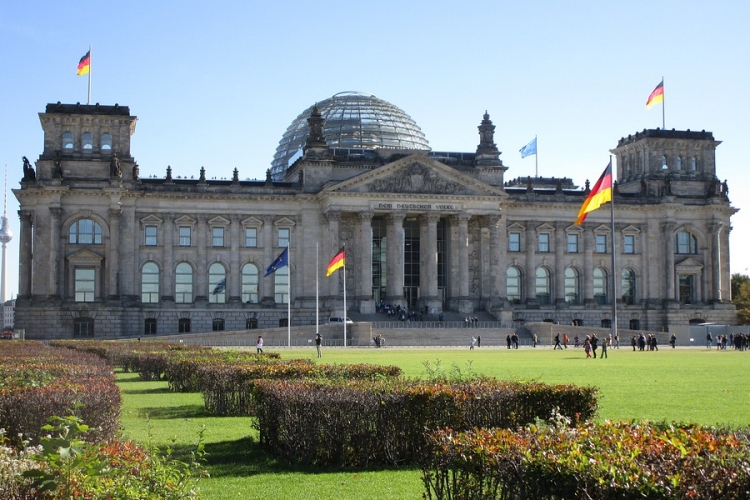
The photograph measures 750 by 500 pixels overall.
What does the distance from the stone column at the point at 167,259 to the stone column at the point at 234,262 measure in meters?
5.76

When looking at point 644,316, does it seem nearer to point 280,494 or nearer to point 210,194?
point 210,194

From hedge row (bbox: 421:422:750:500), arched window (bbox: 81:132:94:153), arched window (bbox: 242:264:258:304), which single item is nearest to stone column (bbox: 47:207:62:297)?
arched window (bbox: 81:132:94:153)

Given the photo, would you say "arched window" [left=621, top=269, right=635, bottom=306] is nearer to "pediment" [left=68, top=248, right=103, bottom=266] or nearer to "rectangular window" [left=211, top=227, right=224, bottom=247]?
"rectangular window" [left=211, top=227, right=224, bottom=247]

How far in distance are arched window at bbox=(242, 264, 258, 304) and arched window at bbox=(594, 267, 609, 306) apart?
38166mm

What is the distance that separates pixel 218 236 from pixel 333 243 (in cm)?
1186

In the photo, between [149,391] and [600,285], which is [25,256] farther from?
[149,391]

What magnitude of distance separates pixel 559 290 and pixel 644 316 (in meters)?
10.2

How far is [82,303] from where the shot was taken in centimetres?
9444

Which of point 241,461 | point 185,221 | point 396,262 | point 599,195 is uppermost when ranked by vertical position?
point 185,221

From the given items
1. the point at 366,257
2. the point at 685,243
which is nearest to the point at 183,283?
the point at 366,257

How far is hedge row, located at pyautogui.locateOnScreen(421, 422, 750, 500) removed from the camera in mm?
9000

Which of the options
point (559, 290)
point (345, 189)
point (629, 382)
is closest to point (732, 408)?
point (629, 382)

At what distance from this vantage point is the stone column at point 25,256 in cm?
9500

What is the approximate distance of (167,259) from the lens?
98.9 m
